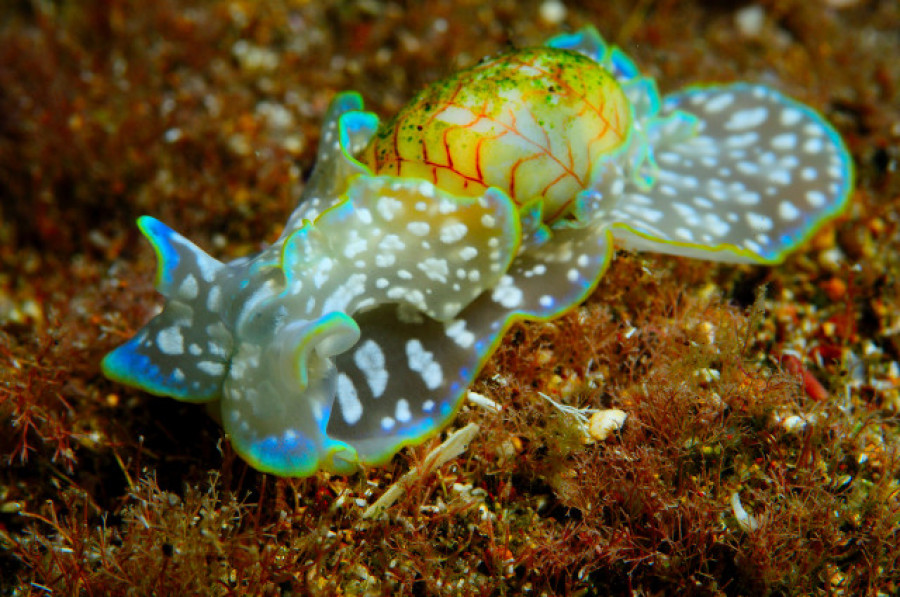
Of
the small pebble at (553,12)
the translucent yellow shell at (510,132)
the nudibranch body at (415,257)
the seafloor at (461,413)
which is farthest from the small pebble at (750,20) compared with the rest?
the translucent yellow shell at (510,132)

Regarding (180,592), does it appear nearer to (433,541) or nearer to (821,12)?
(433,541)

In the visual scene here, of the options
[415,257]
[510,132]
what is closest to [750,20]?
[510,132]

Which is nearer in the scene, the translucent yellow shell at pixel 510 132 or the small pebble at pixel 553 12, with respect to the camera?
the translucent yellow shell at pixel 510 132

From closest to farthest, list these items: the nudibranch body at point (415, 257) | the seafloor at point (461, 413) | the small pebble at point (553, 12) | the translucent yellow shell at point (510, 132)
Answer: the nudibranch body at point (415, 257) → the seafloor at point (461, 413) → the translucent yellow shell at point (510, 132) → the small pebble at point (553, 12)

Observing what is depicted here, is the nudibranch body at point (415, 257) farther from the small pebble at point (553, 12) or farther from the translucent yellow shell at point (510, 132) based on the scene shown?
the small pebble at point (553, 12)

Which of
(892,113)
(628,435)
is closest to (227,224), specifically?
(628,435)

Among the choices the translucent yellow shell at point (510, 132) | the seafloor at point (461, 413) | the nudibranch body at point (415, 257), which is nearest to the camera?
the nudibranch body at point (415, 257)

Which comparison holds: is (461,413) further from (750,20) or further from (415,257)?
(750,20)
